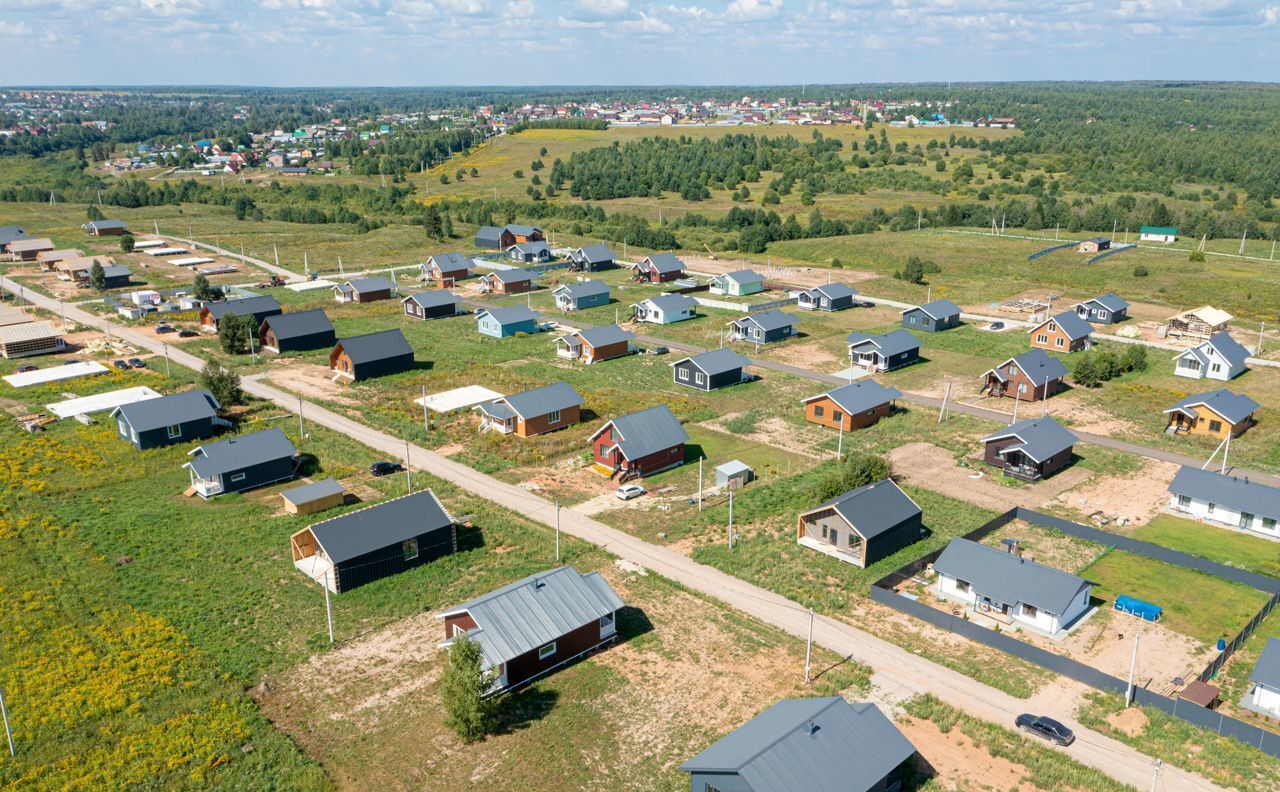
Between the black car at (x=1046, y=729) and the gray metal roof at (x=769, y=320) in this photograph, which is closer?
the black car at (x=1046, y=729)

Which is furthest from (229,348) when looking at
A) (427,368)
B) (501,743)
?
(501,743)

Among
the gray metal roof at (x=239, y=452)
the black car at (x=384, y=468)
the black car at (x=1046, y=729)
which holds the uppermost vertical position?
the gray metal roof at (x=239, y=452)

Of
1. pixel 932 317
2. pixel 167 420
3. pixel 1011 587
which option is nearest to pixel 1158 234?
pixel 932 317

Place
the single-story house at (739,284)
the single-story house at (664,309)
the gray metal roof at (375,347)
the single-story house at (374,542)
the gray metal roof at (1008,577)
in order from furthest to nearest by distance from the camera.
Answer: the single-story house at (739,284), the single-story house at (664,309), the gray metal roof at (375,347), the single-story house at (374,542), the gray metal roof at (1008,577)

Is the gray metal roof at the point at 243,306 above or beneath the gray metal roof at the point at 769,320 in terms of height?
above

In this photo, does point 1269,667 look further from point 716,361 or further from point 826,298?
point 826,298

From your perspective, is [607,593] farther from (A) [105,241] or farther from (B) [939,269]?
(A) [105,241]

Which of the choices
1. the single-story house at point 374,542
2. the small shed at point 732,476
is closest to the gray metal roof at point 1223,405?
the small shed at point 732,476

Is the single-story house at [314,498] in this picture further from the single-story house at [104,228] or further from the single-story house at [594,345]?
the single-story house at [104,228]
